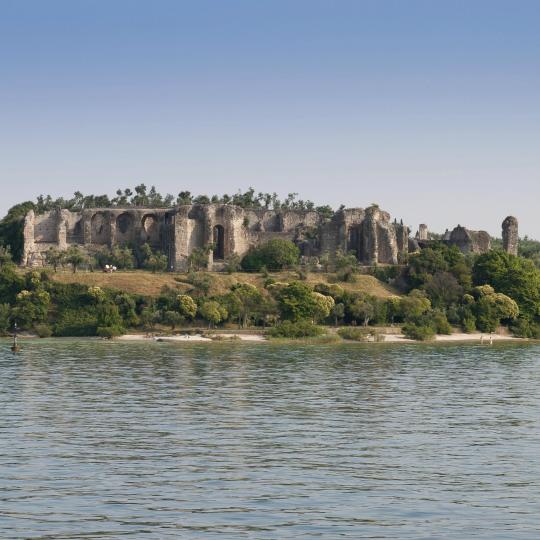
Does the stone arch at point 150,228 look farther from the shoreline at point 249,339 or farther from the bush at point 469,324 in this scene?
the bush at point 469,324

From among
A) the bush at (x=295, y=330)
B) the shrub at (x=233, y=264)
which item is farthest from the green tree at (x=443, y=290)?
the shrub at (x=233, y=264)

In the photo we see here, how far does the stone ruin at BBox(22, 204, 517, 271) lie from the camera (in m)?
137

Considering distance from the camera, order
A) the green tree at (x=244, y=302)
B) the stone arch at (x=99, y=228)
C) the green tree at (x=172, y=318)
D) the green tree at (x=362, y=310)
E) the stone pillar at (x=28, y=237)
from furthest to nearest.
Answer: the stone arch at (x=99, y=228) < the stone pillar at (x=28, y=237) < the green tree at (x=362, y=310) < the green tree at (x=244, y=302) < the green tree at (x=172, y=318)

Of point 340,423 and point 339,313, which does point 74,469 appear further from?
point 339,313

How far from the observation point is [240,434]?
41344mm

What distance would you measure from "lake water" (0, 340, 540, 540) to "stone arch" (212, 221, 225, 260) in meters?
72.1

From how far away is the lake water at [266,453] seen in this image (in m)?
27.0

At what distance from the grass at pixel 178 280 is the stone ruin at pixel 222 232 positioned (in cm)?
1117

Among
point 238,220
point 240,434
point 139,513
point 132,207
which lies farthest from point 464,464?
point 132,207

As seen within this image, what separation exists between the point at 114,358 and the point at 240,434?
126ft

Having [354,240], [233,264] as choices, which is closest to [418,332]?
[233,264]

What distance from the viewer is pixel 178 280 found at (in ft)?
389

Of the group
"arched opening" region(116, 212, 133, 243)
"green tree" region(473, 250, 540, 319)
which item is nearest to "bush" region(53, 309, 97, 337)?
"arched opening" region(116, 212, 133, 243)

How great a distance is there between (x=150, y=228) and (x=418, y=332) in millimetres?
50914
